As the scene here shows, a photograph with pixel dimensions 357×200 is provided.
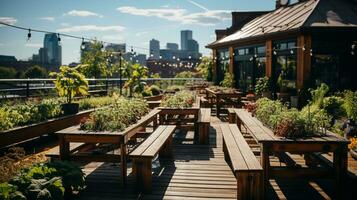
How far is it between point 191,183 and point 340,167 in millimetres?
2384

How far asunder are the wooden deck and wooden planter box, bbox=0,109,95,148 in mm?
2012

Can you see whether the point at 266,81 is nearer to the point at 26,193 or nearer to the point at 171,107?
the point at 171,107

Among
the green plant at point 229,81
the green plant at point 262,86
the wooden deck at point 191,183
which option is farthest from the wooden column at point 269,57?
the wooden deck at point 191,183

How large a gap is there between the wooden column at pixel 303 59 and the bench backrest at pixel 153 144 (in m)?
8.33

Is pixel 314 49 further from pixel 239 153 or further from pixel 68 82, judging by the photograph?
pixel 239 153

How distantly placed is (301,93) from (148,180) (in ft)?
33.8

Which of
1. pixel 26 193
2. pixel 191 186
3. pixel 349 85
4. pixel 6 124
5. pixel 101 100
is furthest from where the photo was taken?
pixel 349 85

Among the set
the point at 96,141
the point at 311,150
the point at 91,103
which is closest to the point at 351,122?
the point at 311,150

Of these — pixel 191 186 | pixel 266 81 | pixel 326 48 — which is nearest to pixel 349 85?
pixel 326 48

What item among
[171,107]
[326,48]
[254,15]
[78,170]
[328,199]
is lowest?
[328,199]

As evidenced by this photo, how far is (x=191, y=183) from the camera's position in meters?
5.75

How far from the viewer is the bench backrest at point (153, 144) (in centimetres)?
533

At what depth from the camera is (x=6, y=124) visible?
7.53 metres

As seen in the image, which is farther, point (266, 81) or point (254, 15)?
point (254, 15)
